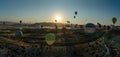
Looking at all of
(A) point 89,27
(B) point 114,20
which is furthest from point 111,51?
(B) point 114,20

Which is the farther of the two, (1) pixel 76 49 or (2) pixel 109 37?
(2) pixel 109 37

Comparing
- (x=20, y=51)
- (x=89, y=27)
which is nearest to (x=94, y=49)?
(x=20, y=51)

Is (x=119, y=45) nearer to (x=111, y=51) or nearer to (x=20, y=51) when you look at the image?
(x=111, y=51)

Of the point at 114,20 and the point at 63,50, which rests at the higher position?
the point at 114,20

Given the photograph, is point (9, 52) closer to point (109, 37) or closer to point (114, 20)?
point (109, 37)

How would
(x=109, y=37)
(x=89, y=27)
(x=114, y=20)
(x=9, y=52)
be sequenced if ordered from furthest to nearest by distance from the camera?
1. (x=114, y=20)
2. (x=89, y=27)
3. (x=109, y=37)
4. (x=9, y=52)

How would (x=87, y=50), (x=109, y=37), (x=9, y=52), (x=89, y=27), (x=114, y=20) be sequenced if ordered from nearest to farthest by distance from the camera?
(x=9, y=52)
(x=87, y=50)
(x=109, y=37)
(x=89, y=27)
(x=114, y=20)

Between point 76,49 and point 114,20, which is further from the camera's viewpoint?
point 114,20

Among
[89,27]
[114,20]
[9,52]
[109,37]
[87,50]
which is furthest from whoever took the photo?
[114,20]

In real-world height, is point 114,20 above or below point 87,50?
above
